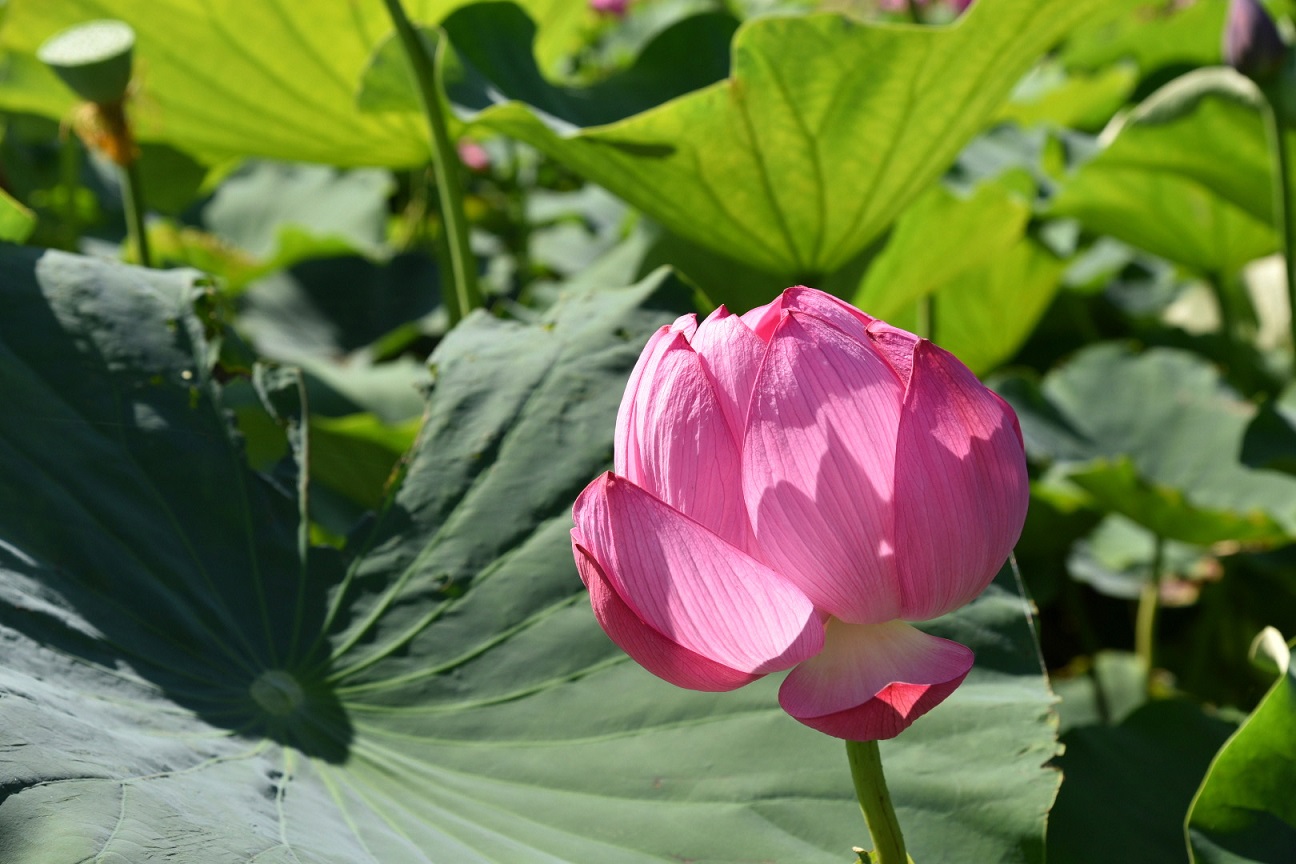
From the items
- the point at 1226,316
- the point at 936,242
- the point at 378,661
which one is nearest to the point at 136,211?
the point at 378,661

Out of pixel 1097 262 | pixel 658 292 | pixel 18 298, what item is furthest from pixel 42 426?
pixel 1097 262

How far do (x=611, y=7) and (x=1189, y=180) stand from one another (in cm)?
272

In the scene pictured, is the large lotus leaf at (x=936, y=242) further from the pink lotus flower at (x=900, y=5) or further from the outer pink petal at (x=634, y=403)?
the pink lotus flower at (x=900, y=5)

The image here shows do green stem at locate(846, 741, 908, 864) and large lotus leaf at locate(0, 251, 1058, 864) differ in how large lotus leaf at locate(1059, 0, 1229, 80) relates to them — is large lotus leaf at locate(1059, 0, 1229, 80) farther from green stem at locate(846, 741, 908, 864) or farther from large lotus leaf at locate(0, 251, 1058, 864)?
green stem at locate(846, 741, 908, 864)

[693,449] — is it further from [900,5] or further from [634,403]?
[900,5]

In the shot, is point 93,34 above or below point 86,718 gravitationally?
above

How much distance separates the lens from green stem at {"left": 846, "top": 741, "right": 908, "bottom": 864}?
1.47 ft

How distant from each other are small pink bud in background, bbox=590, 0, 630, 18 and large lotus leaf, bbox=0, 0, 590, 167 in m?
2.56

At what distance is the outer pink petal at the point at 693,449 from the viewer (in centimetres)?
43

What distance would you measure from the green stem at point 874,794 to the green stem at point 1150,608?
103 centimetres

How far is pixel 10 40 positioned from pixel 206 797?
3.57 ft

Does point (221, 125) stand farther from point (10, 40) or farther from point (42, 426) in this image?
point (42, 426)

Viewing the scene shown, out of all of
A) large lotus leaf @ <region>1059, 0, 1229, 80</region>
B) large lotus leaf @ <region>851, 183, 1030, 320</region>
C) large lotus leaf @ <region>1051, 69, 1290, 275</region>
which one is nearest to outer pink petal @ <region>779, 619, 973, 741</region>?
large lotus leaf @ <region>851, 183, 1030, 320</region>

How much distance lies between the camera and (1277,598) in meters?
1.58
